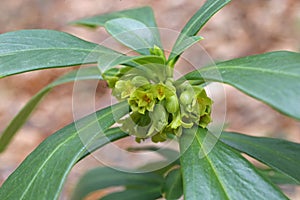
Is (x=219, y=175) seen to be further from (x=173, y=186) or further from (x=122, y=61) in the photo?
(x=173, y=186)

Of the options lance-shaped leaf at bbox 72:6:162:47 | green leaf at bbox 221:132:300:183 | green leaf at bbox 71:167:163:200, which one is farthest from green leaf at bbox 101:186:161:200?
lance-shaped leaf at bbox 72:6:162:47

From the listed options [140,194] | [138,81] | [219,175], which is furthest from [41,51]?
[140,194]

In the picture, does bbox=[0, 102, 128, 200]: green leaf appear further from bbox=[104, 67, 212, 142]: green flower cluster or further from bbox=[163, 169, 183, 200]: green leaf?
bbox=[163, 169, 183, 200]: green leaf

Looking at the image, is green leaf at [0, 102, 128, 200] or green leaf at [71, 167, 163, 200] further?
green leaf at [71, 167, 163, 200]

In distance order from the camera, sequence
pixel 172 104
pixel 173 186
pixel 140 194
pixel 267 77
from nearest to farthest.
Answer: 1. pixel 267 77
2. pixel 172 104
3. pixel 173 186
4. pixel 140 194

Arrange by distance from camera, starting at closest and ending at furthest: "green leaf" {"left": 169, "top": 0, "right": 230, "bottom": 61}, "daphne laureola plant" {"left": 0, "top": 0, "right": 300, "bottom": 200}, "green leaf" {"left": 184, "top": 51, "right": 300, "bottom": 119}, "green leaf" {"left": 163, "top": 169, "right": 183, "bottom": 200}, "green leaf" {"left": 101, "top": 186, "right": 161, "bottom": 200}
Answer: "green leaf" {"left": 184, "top": 51, "right": 300, "bottom": 119} → "daphne laureola plant" {"left": 0, "top": 0, "right": 300, "bottom": 200} → "green leaf" {"left": 169, "top": 0, "right": 230, "bottom": 61} → "green leaf" {"left": 163, "top": 169, "right": 183, "bottom": 200} → "green leaf" {"left": 101, "top": 186, "right": 161, "bottom": 200}

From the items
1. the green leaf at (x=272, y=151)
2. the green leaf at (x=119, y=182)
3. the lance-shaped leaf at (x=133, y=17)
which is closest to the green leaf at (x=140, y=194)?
the green leaf at (x=119, y=182)
